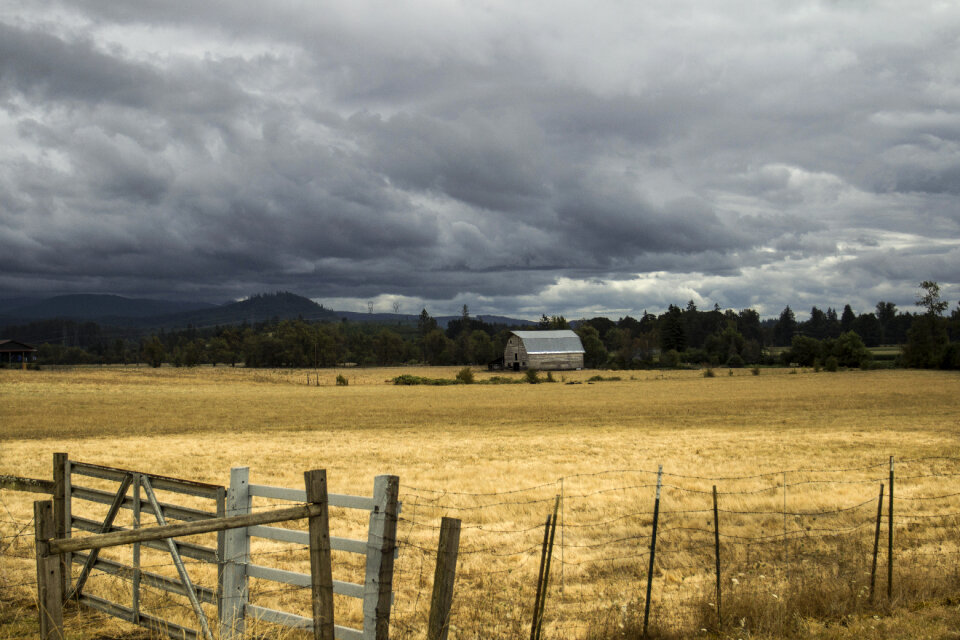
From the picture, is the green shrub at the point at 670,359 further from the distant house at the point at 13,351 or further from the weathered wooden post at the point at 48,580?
the weathered wooden post at the point at 48,580

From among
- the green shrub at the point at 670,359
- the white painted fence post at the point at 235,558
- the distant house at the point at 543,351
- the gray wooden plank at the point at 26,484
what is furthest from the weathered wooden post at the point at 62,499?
the green shrub at the point at 670,359

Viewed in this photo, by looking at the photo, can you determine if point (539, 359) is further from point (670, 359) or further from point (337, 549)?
point (337, 549)

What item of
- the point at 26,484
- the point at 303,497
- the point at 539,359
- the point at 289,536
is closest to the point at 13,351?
the point at 539,359

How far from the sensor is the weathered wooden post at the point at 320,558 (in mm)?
6086

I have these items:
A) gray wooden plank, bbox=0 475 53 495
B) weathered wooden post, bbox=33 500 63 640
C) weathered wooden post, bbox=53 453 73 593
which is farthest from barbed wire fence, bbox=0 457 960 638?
weathered wooden post, bbox=33 500 63 640

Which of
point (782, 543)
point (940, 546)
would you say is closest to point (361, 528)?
point (782, 543)

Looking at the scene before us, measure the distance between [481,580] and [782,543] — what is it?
589 centimetres

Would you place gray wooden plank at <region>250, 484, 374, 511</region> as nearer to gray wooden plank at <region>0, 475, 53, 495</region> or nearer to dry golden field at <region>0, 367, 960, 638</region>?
dry golden field at <region>0, 367, 960, 638</region>

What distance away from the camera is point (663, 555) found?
40.4 feet

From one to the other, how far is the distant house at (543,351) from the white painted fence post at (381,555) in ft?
377

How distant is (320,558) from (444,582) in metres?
1.16

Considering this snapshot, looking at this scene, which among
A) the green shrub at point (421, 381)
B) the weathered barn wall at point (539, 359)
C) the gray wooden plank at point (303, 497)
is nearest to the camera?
the gray wooden plank at point (303, 497)

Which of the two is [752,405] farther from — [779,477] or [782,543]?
[782,543]

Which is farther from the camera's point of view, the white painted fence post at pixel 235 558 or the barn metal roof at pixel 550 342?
the barn metal roof at pixel 550 342
